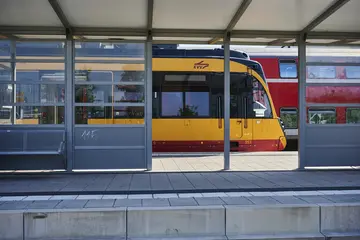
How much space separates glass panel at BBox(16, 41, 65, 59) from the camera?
807 cm

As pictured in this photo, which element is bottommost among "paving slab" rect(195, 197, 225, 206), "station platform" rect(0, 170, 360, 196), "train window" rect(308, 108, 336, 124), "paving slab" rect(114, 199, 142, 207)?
"paving slab" rect(114, 199, 142, 207)

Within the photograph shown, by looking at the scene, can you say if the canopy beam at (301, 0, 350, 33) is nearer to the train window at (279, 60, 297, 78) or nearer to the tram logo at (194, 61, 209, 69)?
the tram logo at (194, 61, 209, 69)

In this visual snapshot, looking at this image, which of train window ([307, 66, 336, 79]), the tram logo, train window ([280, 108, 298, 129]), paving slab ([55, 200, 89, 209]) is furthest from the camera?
train window ([280, 108, 298, 129])

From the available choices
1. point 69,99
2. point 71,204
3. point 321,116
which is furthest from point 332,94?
point 71,204

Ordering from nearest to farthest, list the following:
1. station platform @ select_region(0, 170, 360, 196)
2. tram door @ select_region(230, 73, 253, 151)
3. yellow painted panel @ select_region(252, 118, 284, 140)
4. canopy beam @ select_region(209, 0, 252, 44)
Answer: station platform @ select_region(0, 170, 360, 196) → canopy beam @ select_region(209, 0, 252, 44) → tram door @ select_region(230, 73, 253, 151) → yellow painted panel @ select_region(252, 118, 284, 140)

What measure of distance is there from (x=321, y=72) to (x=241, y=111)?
394cm

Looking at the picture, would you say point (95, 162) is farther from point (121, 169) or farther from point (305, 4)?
point (305, 4)

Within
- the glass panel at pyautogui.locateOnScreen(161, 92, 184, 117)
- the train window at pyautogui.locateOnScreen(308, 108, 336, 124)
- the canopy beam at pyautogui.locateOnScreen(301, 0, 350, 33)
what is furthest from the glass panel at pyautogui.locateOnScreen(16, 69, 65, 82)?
the train window at pyautogui.locateOnScreen(308, 108, 336, 124)

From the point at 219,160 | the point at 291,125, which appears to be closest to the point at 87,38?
the point at 219,160

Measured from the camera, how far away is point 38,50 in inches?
320

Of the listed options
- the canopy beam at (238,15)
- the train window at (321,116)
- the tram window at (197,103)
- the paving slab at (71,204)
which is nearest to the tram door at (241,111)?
the tram window at (197,103)

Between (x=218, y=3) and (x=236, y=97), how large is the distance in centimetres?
544

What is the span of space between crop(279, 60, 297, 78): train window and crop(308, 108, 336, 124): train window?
507cm

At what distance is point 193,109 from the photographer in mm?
12109
